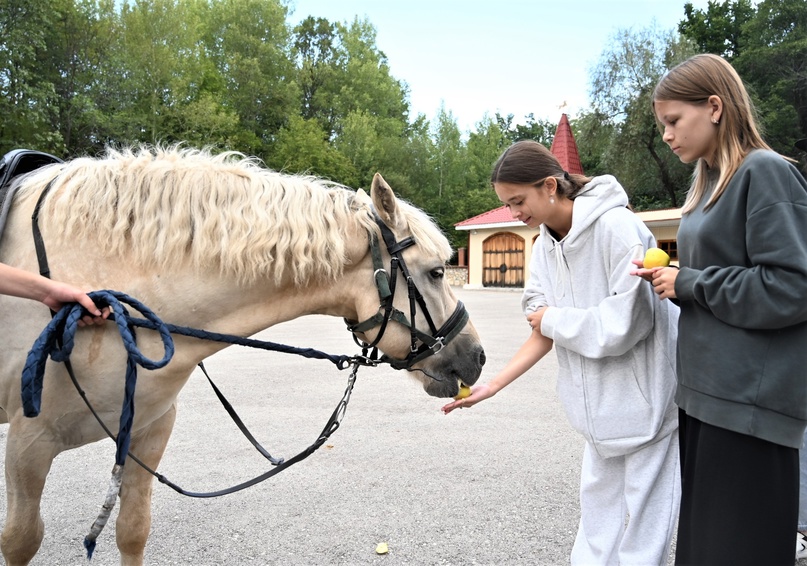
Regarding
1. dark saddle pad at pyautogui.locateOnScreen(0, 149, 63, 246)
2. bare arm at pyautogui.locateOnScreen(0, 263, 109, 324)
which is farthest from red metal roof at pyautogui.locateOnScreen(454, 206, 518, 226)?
bare arm at pyautogui.locateOnScreen(0, 263, 109, 324)

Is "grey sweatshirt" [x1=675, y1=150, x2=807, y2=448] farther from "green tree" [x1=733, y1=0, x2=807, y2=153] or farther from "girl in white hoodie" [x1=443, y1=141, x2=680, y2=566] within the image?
"green tree" [x1=733, y1=0, x2=807, y2=153]

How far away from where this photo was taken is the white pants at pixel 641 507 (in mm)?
1929

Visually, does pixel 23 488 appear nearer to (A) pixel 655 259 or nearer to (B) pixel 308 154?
(A) pixel 655 259

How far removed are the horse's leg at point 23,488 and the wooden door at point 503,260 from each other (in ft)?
79.0

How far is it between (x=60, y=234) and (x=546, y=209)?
5.85ft

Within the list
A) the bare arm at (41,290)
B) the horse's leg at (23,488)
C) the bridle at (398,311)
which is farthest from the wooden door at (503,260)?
the bare arm at (41,290)

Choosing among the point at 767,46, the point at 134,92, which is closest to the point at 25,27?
the point at 134,92

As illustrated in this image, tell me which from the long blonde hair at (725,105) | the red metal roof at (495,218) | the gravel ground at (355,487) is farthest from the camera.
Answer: the red metal roof at (495,218)

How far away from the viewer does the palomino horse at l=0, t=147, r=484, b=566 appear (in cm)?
198

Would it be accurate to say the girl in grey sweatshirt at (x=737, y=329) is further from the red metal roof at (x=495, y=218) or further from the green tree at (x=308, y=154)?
the green tree at (x=308, y=154)

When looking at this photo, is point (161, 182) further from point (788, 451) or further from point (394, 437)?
point (394, 437)

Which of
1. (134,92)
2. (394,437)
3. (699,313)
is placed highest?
(134,92)

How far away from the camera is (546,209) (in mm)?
2117

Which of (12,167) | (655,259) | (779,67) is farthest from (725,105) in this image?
(779,67)
